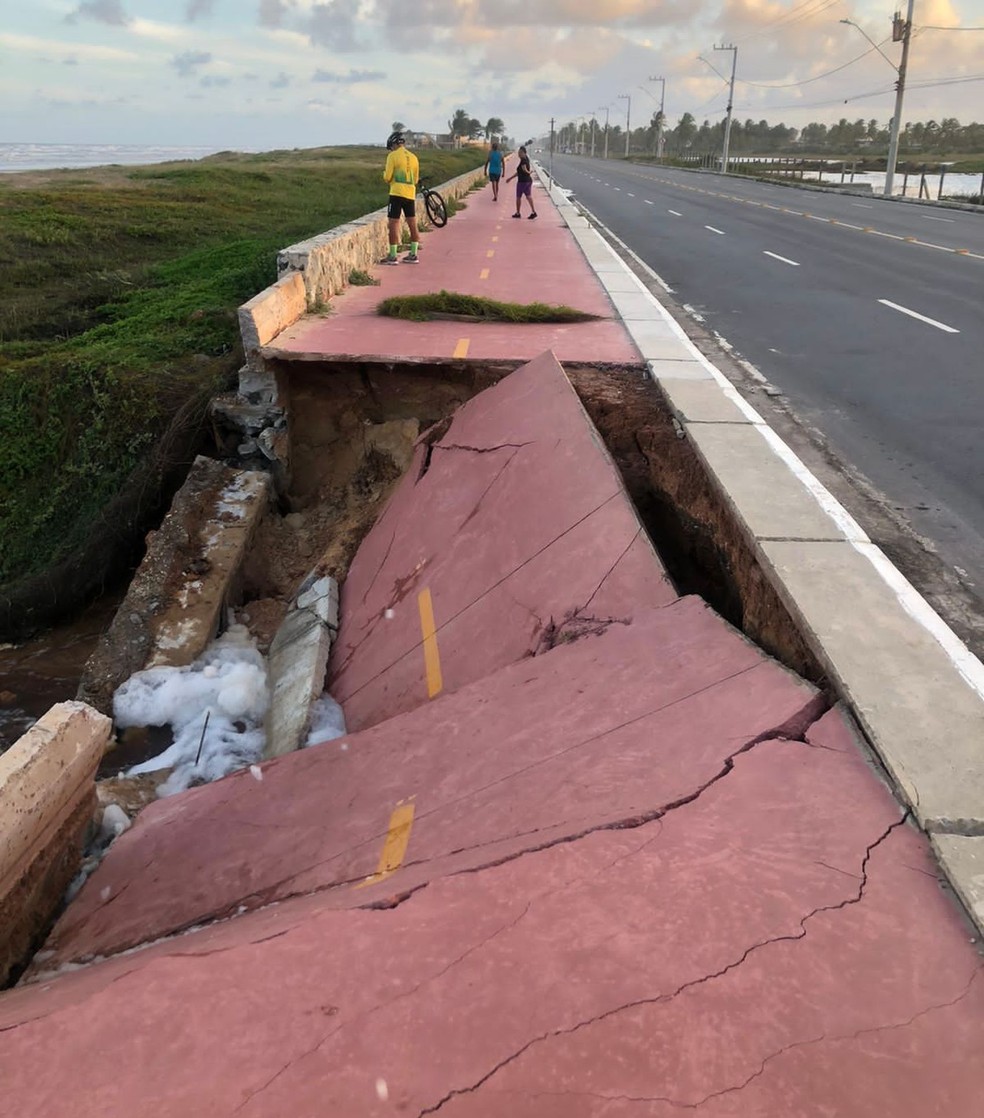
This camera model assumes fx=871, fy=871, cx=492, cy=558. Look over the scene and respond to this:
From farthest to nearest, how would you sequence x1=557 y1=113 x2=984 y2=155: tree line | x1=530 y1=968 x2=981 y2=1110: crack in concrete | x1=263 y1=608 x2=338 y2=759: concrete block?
x1=557 y1=113 x2=984 y2=155: tree line
x1=263 y1=608 x2=338 y2=759: concrete block
x1=530 y1=968 x2=981 y2=1110: crack in concrete

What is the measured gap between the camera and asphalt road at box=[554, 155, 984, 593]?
227 inches

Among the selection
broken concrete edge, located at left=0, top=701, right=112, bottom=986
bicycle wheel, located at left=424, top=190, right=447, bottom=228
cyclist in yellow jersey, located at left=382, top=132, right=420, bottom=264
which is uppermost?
cyclist in yellow jersey, located at left=382, top=132, right=420, bottom=264

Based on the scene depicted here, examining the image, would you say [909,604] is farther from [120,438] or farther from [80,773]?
[120,438]

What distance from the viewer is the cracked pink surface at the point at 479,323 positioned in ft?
26.1

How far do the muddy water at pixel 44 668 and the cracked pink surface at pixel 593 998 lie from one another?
168 inches

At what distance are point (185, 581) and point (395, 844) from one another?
4.10 m

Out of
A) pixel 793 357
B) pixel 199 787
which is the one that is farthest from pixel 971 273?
pixel 199 787

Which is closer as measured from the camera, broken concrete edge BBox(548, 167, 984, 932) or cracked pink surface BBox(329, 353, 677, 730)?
broken concrete edge BBox(548, 167, 984, 932)

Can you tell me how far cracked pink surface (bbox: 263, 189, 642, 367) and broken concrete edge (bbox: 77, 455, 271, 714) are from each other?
1.37 metres

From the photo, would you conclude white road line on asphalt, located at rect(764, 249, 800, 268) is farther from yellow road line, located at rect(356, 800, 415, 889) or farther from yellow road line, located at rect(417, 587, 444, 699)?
yellow road line, located at rect(356, 800, 415, 889)

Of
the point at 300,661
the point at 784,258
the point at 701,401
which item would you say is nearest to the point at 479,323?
the point at 701,401

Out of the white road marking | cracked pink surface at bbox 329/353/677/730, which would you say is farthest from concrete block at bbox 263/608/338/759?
the white road marking

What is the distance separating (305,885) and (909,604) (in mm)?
2658

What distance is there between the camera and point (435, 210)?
1973 centimetres
